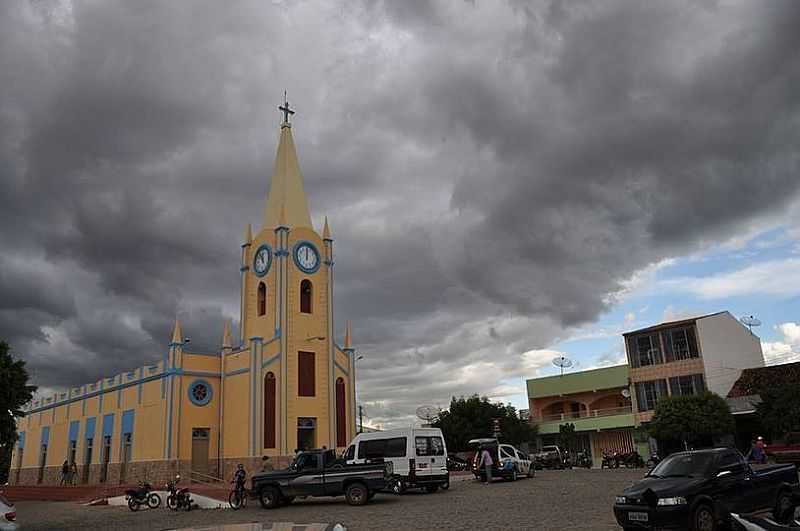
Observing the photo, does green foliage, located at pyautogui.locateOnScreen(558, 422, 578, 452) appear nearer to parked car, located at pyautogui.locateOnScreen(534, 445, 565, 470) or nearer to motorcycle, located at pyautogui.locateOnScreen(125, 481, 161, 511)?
parked car, located at pyautogui.locateOnScreen(534, 445, 565, 470)

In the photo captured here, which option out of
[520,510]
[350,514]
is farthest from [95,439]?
[520,510]

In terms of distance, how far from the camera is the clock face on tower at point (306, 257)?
1583 inches

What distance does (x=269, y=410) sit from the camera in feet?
120

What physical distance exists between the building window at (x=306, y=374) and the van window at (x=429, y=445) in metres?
14.4

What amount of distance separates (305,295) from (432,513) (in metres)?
24.5

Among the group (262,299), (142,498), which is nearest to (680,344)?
(262,299)

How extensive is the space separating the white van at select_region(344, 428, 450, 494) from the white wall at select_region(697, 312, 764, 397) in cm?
2476

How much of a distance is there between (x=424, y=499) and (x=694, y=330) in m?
28.3

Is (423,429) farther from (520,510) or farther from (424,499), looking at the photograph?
(520,510)

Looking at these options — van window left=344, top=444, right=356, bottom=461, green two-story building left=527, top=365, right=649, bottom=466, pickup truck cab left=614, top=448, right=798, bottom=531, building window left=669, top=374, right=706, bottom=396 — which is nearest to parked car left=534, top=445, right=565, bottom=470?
green two-story building left=527, top=365, right=649, bottom=466

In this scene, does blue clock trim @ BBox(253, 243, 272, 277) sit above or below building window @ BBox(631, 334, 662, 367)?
above

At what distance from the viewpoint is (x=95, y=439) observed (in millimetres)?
44500

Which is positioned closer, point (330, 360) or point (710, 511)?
point (710, 511)

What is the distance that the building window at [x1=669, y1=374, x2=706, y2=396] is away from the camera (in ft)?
140
